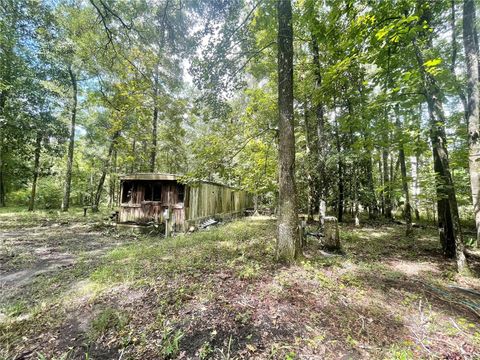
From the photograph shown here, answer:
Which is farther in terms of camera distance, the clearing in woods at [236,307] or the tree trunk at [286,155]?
the tree trunk at [286,155]

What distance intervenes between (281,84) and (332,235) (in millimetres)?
4301

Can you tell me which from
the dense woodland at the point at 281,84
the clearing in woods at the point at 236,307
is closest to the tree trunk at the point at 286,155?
the dense woodland at the point at 281,84

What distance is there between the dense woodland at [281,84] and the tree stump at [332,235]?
1.86 metres

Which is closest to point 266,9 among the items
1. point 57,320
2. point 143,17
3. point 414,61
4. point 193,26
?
point 193,26

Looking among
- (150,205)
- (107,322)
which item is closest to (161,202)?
(150,205)

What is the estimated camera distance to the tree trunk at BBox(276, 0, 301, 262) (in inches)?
189

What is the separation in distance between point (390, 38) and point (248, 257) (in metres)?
5.44

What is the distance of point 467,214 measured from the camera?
46.1ft

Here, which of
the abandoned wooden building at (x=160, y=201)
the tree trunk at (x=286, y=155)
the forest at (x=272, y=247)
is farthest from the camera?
the abandoned wooden building at (x=160, y=201)

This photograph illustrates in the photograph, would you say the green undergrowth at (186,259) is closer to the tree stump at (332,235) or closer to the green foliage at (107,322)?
the green foliage at (107,322)

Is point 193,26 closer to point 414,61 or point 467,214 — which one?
point 414,61

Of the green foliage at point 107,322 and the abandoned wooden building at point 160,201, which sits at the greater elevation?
the abandoned wooden building at point 160,201

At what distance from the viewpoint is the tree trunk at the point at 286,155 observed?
4.79 m

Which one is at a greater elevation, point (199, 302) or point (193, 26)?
point (193, 26)
